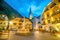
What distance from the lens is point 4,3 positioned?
1585 centimetres

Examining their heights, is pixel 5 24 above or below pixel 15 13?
below

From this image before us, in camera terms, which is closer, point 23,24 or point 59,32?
point 59,32

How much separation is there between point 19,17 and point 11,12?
1185 mm

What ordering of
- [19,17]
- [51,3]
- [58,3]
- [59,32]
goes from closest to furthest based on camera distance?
[59,32] → [58,3] → [51,3] → [19,17]

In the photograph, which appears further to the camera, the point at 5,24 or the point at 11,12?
the point at 11,12

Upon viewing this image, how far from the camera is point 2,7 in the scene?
15.3m

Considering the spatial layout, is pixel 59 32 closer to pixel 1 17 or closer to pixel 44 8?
pixel 44 8

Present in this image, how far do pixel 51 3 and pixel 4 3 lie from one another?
537 centimetres

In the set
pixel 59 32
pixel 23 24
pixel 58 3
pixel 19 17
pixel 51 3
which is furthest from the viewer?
pixel 23 24

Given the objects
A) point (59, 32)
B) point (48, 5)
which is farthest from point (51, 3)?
point (59, 32)

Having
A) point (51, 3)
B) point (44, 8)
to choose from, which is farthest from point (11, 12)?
point (51, 3)

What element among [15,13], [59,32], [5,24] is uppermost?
[15,13]

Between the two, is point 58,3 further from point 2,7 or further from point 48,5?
point 2,7

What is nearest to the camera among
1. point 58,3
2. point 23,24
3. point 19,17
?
point 58,3
